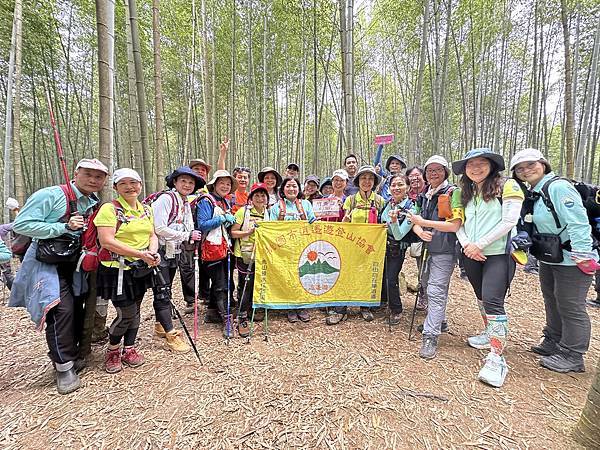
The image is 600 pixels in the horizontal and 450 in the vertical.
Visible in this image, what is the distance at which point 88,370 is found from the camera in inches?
98.6

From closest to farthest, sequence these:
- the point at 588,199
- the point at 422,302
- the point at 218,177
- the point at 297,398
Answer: the point at 297,398 < the point at 588,199 < the point at 218,177 < the point at 422,302

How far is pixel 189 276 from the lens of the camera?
3.57 m

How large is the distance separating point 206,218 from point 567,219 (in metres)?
3.32

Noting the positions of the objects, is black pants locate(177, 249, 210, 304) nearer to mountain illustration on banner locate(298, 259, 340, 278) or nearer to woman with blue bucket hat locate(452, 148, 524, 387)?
mountain illustration on banner locate(298, 259, 340, 278)

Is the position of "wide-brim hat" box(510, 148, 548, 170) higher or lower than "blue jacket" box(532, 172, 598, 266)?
higher

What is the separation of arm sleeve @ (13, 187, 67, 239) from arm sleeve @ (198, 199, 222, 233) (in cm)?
119

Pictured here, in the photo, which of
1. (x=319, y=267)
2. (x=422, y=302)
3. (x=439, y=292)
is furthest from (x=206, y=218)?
(x=422, y=302)

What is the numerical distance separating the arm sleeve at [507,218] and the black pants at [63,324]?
3.49 meters

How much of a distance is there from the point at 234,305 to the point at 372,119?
16834mm

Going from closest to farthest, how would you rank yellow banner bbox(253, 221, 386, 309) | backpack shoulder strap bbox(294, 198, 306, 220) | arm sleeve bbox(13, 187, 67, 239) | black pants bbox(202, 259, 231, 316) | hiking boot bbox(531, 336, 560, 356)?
arm sleeve bbox(13, 187, 67, 239), hiking boot bbox(531, 336, 560, 356), black pants bbox(202, 259, 231, 316), yellow banner bbox(253, 221, 386, 309), backpack shoulder strap bbox(294, 198, 306, 220)

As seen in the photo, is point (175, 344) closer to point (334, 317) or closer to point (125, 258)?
point (125, 258)

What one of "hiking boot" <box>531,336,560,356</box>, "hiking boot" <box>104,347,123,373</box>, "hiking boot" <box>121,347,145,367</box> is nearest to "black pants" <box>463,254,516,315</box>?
"hiking boot" <box>531,336,560,356</box>

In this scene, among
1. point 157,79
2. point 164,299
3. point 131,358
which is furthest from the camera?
point 157,79

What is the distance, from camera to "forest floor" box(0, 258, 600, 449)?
177 centimetres
